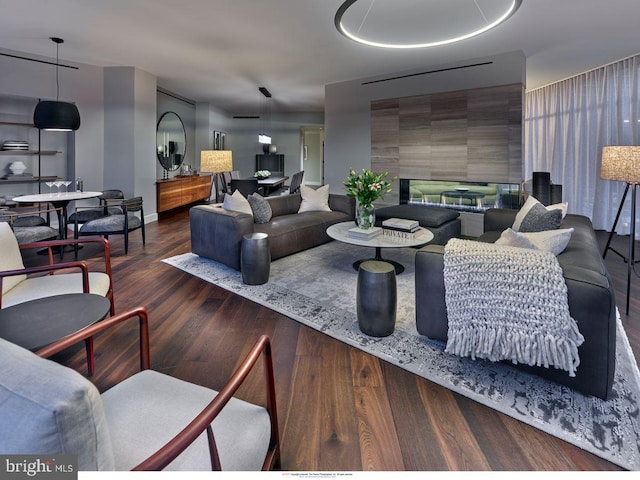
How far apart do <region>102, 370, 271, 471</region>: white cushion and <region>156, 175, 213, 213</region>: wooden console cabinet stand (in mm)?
6550

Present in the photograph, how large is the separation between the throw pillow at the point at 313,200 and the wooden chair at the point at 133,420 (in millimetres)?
3954

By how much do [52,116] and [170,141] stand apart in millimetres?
4033

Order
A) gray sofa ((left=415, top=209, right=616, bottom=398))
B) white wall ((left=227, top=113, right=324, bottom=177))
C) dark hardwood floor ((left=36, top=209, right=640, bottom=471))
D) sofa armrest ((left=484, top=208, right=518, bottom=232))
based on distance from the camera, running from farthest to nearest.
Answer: white wall ((left=227, top=113, right=324, bottom=177)) → sofa armrest ((left=484, top=208, right=518, bottom=232)) → gray sofa ((left=415, top=209, right=616, bottom=398)) → dark hardwood floor ((left=36, top=209, right=640, bottom=471))

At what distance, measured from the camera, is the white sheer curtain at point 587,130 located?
5.55 metres

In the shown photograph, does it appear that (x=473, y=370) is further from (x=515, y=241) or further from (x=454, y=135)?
(x=454, y=135)

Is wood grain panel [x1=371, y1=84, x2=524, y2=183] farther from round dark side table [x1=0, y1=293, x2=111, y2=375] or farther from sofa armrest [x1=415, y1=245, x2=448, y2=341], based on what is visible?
round dark side table [x1=0, y1=293, x2=111, y2=375]

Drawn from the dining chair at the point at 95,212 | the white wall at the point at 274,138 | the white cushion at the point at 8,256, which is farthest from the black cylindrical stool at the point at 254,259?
the white wall at the point at 274,138

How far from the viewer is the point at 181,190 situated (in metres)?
8.08

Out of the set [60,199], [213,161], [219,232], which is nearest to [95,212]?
[60,199]

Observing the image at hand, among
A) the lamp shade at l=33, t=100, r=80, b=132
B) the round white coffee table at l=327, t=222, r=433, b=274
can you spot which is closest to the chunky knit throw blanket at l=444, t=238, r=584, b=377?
the round white coffee table at l=327, t=222, r=433, b=274

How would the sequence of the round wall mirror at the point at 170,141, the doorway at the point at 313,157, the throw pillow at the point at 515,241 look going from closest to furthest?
the throw pillow at the point at 515,241
the round wall mirror at the point at 170,141
the doorway at the point at 313,157

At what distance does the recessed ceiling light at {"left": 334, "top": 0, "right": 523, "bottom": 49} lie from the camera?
3.49 metres

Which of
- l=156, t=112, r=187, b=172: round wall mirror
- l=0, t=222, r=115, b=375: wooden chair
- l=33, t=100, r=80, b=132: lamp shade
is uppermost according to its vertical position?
l=156, t=112, r=187, b=172: round wall mirror
